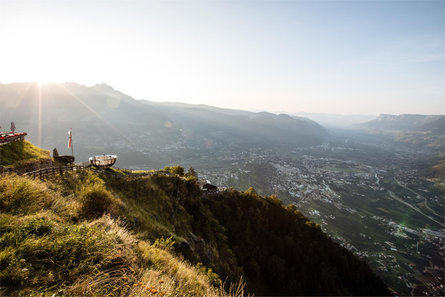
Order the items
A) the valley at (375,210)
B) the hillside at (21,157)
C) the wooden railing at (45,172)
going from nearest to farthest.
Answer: the wooden railing at (45,172) < the hillside at (21,157) < the valley at (375,210)

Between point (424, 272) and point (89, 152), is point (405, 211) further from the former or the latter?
point (89, 152)

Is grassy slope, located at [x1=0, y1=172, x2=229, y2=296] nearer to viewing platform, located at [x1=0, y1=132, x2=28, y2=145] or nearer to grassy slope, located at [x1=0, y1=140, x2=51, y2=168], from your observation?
grassy slope, located at [x1=0, y1=140, x2=51, y2=168]

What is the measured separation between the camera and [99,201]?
957cm

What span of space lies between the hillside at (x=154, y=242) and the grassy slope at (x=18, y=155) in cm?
445

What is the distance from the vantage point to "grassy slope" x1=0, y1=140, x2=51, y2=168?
14070 millimetres

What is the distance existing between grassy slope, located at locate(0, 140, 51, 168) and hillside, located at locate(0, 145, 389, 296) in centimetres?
445

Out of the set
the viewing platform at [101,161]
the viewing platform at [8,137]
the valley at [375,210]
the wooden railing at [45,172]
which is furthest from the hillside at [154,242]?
the valley at [375,210]

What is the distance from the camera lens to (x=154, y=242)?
10672 mm

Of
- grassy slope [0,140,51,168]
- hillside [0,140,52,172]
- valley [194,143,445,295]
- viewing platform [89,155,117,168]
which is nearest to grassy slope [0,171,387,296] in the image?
viewing platform [89,155,117,168]

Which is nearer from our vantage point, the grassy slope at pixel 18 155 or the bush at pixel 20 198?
the bush at pixel 20 198

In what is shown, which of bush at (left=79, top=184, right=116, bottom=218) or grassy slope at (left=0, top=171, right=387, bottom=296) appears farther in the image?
bush at (left=79, top=184, right=116, bottom=218)

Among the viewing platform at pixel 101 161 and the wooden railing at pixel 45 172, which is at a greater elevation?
the wooden railing at pixel 45 172

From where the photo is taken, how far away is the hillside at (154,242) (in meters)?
4.27

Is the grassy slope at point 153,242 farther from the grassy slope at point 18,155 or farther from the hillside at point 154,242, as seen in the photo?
the grassy slope at point 18,155
